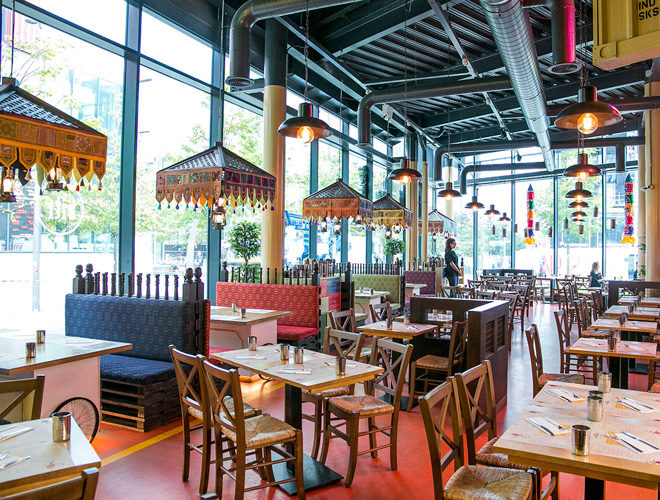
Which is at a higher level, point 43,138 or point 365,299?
point 43,138

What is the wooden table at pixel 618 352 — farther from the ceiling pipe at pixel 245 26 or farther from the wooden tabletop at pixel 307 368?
the ceiling pipe at pixel 245 26

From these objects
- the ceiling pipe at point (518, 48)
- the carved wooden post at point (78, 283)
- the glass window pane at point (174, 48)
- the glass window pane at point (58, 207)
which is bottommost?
the carved wooden post at point (78, 283)

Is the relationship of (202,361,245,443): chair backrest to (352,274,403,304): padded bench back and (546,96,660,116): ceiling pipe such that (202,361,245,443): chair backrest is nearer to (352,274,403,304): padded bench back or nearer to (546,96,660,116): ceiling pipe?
(352,274,403,304): padded bench back

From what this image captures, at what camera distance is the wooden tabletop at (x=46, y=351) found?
11.0ft

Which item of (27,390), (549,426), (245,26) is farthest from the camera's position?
(245,26)

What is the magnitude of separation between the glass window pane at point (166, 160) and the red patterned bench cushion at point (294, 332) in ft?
6.91

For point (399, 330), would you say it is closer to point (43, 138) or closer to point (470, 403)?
point (470, 403)

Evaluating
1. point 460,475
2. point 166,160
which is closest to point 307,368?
point 460,475

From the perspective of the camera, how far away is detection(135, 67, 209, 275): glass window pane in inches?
282

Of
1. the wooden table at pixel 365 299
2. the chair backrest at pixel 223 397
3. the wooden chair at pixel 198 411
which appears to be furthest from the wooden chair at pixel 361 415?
the wooden table at pixel 365 299

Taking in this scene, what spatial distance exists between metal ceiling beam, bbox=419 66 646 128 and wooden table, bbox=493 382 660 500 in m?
9.40

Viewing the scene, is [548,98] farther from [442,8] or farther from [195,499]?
[195,499]

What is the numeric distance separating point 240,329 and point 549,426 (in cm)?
423

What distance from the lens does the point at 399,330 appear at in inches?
209
